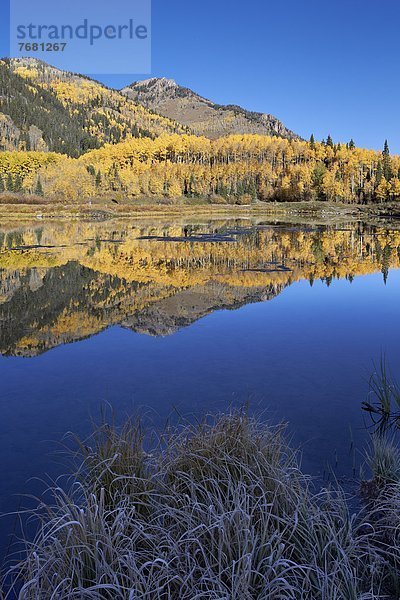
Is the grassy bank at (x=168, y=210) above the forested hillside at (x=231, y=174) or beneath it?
beneath

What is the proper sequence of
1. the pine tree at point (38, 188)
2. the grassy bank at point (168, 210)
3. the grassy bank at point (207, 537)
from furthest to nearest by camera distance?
the pine tree at point (38, 188) < the grassy bank at point (168, 210) < the grassy bank at point (207, 537)

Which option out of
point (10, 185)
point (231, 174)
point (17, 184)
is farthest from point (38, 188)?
point (231, 174)

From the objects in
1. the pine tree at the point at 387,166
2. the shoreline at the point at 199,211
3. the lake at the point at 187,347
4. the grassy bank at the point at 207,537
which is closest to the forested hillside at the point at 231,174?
the pine tree at the point at 387,166

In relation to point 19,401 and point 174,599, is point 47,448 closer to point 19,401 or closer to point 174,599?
point 19,401

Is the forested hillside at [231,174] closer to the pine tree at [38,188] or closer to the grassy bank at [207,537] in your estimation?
the pine tree at [38,188]

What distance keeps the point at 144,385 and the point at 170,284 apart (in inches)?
431

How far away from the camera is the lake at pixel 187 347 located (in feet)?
23.4

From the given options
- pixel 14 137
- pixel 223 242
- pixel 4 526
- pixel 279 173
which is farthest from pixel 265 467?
pixel 14 137

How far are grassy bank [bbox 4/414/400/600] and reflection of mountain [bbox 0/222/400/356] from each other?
727cm

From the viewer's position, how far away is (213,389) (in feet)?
28.7

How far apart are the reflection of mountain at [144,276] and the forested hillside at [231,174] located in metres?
71.9

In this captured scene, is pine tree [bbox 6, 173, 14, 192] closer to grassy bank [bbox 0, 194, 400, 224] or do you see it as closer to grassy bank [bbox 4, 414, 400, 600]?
grassy bank [bbox 0, 194, 400, 224]

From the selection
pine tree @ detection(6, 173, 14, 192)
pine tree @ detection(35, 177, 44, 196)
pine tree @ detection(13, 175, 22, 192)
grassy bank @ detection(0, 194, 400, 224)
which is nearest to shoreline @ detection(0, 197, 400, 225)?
grassy bank @ detection(0, 194, 400, 224)

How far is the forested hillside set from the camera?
345ft
